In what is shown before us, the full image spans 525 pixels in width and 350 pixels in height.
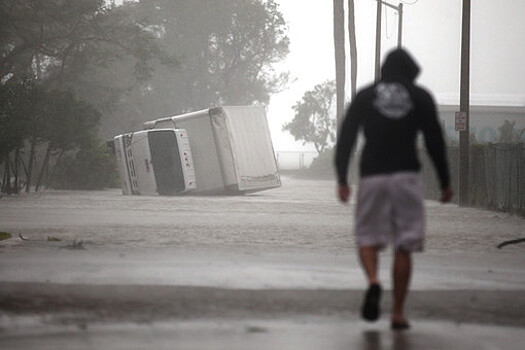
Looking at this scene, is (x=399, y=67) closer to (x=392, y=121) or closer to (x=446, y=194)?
(x=392, y=121)

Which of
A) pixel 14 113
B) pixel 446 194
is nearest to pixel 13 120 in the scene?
pixel 14 113

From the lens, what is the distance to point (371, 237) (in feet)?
25.7

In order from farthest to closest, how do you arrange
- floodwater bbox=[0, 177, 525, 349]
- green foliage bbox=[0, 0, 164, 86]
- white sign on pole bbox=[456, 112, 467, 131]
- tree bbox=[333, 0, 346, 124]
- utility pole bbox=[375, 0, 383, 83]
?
1. tree bbox=[333, 0, 346, 124]
2. utility pole bbox=[375, 0, 383, 83]
3. green foliage bbox=[0, 0, 164, 86]
4. white sign on pole bbox=[456, 112, 467, 131]
5. floodwater bbox=[0, 177, 525, 349]

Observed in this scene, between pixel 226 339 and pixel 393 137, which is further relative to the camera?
pixel 393 137

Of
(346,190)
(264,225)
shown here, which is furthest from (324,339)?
(264,225)

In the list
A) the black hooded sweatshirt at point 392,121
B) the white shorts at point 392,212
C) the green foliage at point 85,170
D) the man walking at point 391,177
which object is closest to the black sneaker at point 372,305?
the man walking at point 391,177

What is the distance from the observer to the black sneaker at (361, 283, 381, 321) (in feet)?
25.1

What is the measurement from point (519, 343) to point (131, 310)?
9.22ft

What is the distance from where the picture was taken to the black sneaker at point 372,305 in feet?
25.1

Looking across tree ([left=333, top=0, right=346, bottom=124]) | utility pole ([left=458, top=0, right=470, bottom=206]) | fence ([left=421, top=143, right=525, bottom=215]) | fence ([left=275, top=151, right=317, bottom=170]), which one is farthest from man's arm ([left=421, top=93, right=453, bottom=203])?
fence ([left=275, top=151, right=317, bottom=170])

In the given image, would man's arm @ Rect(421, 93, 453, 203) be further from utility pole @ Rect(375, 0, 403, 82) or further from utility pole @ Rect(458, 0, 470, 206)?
utility pole @ Rect(375, 0, 403, 82)

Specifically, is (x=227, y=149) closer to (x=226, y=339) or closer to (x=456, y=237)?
(x=456, y=237)

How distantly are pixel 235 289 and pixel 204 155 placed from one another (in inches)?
1134

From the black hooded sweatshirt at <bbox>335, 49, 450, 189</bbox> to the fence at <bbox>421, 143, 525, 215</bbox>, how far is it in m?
17.3
